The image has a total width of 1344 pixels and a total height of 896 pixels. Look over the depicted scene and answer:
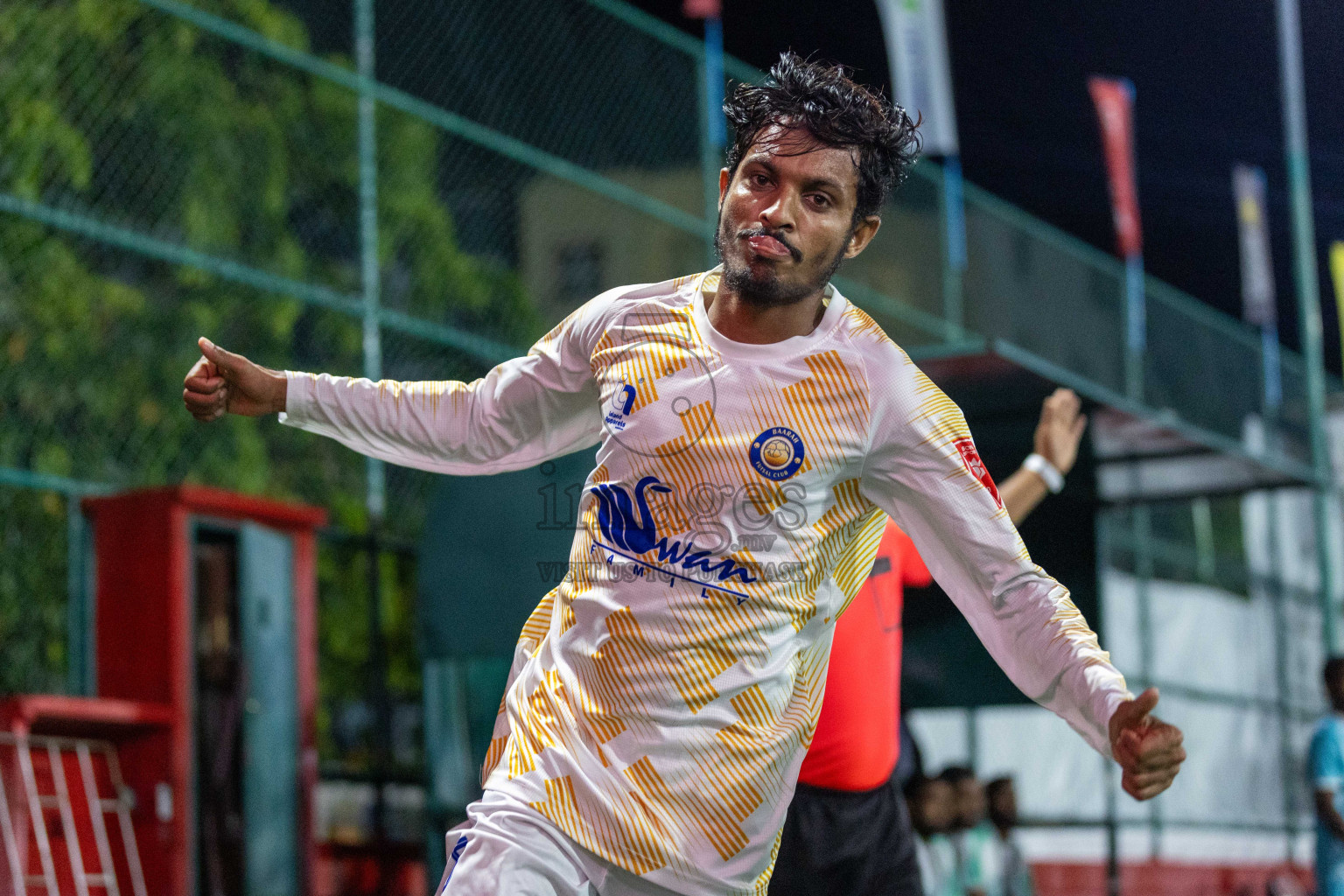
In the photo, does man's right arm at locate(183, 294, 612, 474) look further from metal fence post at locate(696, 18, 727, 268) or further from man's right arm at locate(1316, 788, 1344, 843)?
metal fence post at locate(696, 18, 727, 268)

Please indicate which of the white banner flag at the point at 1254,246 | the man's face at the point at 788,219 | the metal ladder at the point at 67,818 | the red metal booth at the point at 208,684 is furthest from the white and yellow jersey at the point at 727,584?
the white banner flag at the point at 1254,246

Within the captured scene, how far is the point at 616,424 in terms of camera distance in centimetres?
287

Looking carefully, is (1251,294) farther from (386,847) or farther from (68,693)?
(68,693)

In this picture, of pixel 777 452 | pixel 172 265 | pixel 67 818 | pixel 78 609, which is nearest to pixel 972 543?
pixel 777 452

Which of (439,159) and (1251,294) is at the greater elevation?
(1251,294)

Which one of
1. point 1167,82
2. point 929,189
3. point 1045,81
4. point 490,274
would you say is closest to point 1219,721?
point 929,189

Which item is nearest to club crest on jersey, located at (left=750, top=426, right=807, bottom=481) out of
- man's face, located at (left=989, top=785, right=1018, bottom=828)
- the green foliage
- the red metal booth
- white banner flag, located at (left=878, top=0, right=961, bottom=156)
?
the red metal booth

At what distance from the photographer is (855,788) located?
14.5ft

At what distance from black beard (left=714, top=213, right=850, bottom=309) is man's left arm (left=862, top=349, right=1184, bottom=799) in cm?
18

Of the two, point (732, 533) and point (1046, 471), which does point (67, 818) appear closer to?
point (1046, 471)

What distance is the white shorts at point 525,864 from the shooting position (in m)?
2.63

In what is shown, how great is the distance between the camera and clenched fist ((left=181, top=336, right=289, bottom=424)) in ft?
9.68

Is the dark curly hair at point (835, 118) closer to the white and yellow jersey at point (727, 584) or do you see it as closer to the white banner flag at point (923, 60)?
the white and yellow jersey at point (727, 584)

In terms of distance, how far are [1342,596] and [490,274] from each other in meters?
10.9
